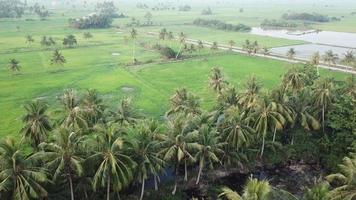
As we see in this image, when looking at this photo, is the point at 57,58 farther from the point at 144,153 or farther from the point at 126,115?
the point at 144,153

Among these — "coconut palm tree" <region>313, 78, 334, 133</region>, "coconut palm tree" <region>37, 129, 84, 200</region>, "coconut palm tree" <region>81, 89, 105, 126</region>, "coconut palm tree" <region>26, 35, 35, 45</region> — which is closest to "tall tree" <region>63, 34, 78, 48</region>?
"coconut palm tree" <region>26, 35, 35, 45</region>

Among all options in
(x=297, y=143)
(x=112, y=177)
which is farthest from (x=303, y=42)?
(x=112, y=177)

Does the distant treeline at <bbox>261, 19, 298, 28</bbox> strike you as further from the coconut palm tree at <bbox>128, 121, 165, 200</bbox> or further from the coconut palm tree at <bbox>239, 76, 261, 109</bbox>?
the coconut palm tree at <bbox>128, 121, 165, 200</bbox>

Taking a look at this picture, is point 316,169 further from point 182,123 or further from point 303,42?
point 303,42

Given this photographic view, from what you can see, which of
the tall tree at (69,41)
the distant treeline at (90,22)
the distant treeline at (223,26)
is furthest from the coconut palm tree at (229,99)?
the distant treeline at (90,22)

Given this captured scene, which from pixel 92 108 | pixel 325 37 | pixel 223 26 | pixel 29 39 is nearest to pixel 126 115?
pixel 92 108
